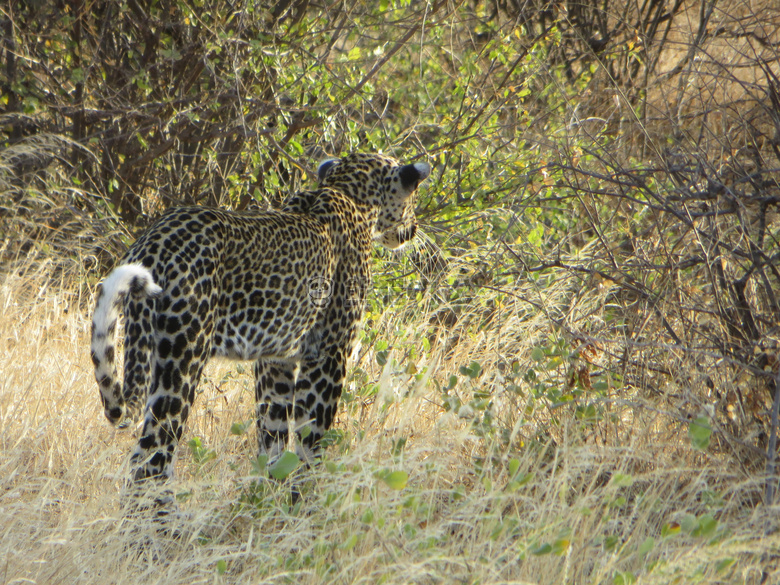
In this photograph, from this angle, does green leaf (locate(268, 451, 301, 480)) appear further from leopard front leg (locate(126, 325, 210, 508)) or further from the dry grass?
leopard front leg (locate(126, 325, 210, 508))

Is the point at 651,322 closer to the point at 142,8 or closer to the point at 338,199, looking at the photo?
the point at 338,199

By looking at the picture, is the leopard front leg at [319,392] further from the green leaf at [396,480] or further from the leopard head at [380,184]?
the green leaf at [396,480]

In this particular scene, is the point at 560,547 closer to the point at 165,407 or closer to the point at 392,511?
the point at 392,511

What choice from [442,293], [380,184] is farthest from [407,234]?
[442,293]

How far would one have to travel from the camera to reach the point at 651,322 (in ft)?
14.4

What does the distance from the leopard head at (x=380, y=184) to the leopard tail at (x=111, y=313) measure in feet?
6.10

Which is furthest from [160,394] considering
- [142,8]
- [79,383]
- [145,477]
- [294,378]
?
[142,8]

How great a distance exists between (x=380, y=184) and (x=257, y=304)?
1.44 m

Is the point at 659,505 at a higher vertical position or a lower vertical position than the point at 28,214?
higher

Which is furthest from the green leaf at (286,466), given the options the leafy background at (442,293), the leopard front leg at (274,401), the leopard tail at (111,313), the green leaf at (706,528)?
the leopard front leg at (274,401)

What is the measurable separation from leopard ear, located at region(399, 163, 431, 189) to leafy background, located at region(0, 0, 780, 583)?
2.12 ft

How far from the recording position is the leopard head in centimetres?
530

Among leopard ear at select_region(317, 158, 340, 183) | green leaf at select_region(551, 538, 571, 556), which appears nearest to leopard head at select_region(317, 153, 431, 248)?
leopard ear at select_region(317, 158, 340, 183)

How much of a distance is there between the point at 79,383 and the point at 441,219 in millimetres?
2977
